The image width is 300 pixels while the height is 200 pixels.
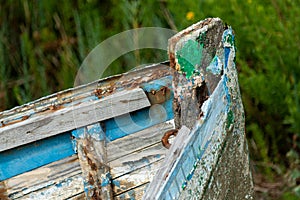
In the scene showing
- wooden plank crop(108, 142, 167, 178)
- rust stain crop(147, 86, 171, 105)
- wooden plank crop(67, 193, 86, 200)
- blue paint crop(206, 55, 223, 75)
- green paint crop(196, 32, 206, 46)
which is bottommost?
wooden plank crop(67, 193, 86, 200)

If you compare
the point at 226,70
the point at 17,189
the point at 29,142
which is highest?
the point at 226,70

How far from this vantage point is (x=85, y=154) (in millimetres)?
2105

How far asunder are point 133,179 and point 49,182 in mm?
288

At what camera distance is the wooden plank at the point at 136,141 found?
2.14 m

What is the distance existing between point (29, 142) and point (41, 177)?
170 millimetres

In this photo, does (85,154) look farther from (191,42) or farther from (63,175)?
(191,42)

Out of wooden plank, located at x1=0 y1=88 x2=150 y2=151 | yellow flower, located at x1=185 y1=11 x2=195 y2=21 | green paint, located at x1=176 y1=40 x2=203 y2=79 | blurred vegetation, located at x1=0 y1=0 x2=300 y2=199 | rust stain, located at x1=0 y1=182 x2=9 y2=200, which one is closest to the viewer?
green paint, located at x1=176 y1=40 x2=203 y2=79

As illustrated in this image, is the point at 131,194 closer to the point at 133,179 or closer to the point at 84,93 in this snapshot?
the point at 133,179

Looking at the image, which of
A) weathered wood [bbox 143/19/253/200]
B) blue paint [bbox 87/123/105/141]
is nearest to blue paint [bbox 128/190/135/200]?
blue paint [bbox 87/123/105/141]

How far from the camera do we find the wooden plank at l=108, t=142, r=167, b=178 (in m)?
2.18

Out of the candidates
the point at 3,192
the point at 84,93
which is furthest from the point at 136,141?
the point at 3,192

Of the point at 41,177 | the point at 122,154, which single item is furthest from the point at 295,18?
the point at 41,177

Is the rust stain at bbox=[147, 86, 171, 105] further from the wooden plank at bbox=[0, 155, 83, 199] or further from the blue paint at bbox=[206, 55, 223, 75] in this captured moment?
the blue paint at bbox=[206, 55, 223, 75]

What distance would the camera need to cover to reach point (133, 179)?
86.4 inches
